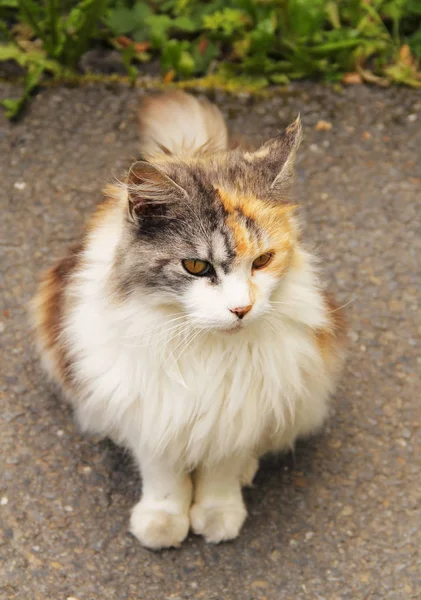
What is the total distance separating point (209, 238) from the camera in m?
2.20

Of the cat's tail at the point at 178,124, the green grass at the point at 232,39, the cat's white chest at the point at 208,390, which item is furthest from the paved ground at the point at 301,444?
the cat's tail at the point at 178,124

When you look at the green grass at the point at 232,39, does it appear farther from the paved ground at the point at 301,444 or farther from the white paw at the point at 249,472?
the white paw at the point at 249,472

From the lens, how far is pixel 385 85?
4195 millimetres

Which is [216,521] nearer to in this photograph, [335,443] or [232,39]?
[335,443]

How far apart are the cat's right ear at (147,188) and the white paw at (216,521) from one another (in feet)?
3.55

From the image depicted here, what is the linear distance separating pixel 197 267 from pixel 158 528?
0.98 m

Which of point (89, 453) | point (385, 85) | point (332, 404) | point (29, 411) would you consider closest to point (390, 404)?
point (332, 404)

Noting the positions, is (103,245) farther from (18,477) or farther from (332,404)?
(332,404)

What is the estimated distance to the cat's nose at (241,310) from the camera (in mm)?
2172

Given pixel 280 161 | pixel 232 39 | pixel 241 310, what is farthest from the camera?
pixel 232 39

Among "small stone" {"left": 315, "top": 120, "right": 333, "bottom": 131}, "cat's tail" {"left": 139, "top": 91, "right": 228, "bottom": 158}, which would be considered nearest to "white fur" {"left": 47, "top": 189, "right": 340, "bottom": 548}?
"cat's tail" {"left": 139, "top": 91, "right": 228, "bottom": 158}

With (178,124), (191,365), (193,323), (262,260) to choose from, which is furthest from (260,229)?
(178,124)

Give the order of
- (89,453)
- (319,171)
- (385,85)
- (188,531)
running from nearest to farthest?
(188,531) → (89,453) → (319,171) → (385,85)

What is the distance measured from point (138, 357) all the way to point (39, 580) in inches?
32.5
